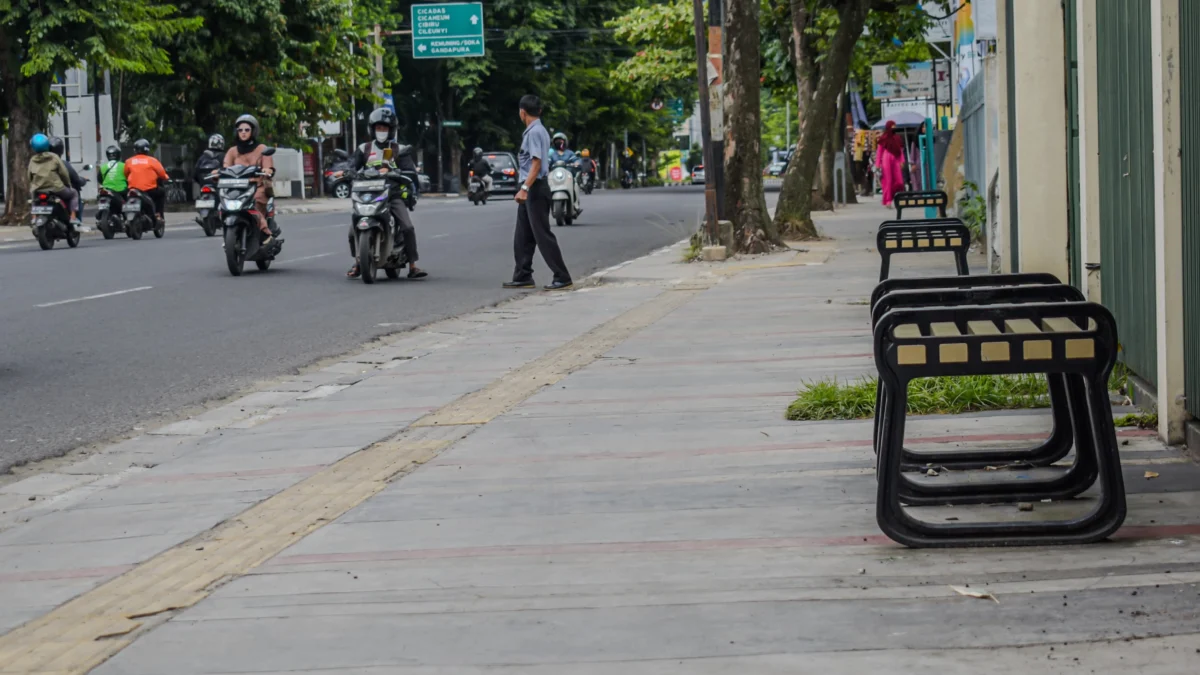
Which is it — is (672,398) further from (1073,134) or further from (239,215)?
(239,215)

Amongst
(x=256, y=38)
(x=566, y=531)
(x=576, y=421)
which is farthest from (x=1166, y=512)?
(x=256, y=38)

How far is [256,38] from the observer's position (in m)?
46.6

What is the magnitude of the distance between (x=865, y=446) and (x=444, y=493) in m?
1.66

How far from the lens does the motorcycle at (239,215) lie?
17547 mm

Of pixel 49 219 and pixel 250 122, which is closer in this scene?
pixel 250 122

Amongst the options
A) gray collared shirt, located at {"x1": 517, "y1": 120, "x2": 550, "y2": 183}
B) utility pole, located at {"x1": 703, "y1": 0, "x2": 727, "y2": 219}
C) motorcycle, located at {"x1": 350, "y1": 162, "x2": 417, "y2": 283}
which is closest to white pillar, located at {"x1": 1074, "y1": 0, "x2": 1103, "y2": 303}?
gray collared shirt, located at {"x1": 517, "y1": 120, "x2": 550, "y2": 183}

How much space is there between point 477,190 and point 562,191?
17.4 meters

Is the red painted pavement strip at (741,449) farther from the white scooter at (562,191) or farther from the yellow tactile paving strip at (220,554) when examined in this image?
the white scooter at (562,191)

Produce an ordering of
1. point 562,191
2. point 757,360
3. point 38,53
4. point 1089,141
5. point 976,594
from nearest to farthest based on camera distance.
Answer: point 976,594 → point 1089,141 → point 757,360 → point 562,191 → point 38,53

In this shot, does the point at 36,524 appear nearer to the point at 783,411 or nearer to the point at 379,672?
the point at 379,672

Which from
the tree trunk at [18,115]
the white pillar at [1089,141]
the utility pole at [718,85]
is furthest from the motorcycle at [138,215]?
the white pillar at [1089,141]

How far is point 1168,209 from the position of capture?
5828 millimetres

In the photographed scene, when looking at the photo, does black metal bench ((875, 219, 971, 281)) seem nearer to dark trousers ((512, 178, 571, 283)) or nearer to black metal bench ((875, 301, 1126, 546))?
dark trousers ((512, 178, 571, 283))

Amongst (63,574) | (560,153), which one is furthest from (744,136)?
(63,574)
